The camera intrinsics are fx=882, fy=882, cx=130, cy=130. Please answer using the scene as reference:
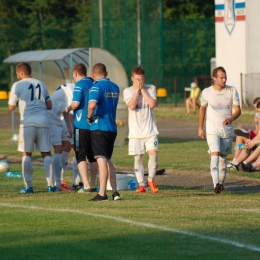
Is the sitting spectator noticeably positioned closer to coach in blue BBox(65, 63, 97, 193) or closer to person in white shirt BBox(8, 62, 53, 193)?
coach in blue BBox(65, 63, 97, 193)

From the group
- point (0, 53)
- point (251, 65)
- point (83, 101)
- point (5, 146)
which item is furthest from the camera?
point (0, 53)

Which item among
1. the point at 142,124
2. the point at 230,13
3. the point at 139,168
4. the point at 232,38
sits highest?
the point at 230,13

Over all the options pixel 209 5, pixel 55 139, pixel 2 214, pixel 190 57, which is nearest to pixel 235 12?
pixel 190 57

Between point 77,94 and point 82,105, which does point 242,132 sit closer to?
point 82,105

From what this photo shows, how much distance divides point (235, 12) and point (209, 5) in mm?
23228

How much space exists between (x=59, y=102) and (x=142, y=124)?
5.79 ft

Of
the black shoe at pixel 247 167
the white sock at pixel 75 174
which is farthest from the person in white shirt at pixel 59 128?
the black shoe at pixel 247 167

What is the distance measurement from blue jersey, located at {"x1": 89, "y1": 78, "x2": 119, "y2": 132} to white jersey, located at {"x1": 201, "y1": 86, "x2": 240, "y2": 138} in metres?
2.05

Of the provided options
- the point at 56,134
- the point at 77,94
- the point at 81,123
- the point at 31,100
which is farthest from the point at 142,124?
the point at 56,134

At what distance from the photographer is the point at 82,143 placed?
13.5 m

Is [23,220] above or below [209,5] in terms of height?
below

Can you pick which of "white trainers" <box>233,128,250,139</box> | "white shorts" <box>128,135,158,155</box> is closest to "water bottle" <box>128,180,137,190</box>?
"white shorts" <box>128,135,158,155</box>

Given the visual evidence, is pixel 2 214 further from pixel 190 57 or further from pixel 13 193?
pixel 190 57

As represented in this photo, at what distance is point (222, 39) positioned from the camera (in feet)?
137
